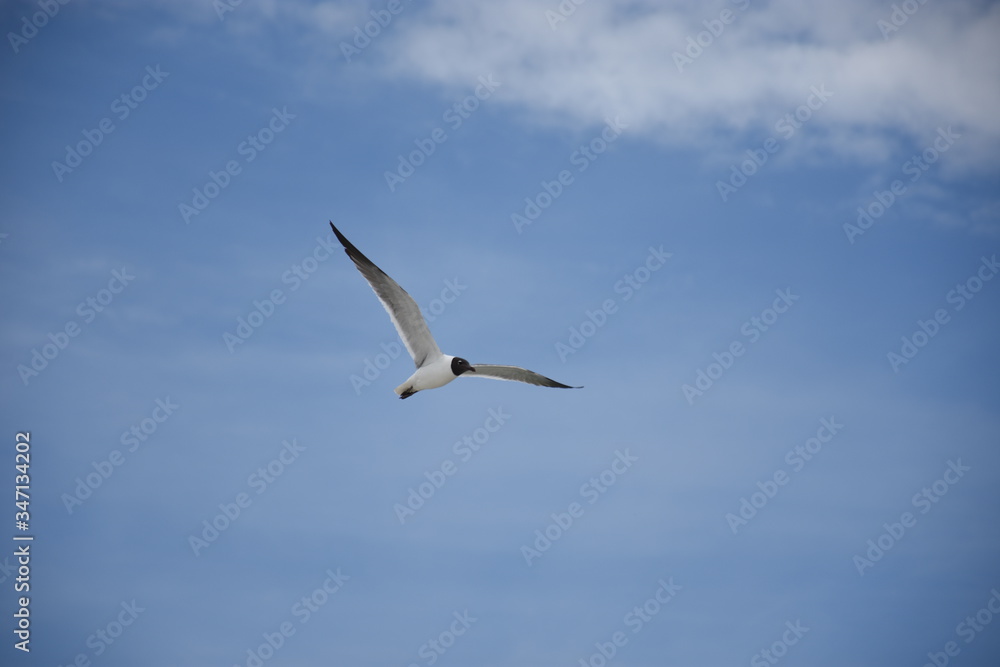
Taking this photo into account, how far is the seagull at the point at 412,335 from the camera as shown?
23078mm

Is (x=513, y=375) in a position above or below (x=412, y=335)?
below

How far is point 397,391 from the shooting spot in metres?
23.7

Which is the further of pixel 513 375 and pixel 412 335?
pixel 513 375

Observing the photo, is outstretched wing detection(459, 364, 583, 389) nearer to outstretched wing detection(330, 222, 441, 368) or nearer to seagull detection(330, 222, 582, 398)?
seagull detection(330, 222, 582, 398)

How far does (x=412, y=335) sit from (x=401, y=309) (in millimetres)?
711

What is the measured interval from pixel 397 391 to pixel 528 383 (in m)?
3.43

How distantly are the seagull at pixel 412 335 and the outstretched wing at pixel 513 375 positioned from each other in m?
0.22

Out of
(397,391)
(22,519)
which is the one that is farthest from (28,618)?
(397,391)

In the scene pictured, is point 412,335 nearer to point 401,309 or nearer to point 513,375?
point 401,309

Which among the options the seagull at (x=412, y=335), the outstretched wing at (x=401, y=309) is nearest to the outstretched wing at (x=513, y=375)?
the seagull at (x=412, y=335)

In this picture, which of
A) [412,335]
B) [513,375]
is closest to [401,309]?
[412,335]

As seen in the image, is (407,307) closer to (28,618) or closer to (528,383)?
(528,383)

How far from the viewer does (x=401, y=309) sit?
23328mm

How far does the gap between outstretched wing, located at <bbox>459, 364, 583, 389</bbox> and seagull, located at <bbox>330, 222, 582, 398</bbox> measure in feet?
0.71
